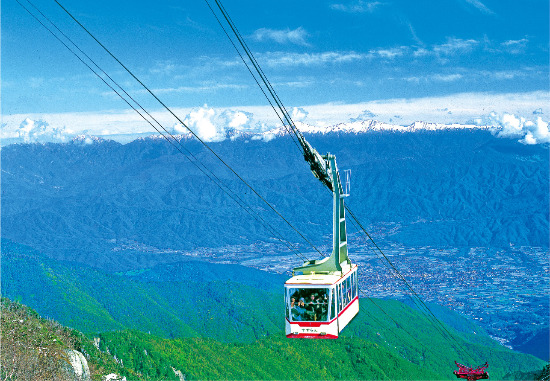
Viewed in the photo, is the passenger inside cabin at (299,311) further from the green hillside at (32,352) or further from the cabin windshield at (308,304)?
the green hillside at (32,352)

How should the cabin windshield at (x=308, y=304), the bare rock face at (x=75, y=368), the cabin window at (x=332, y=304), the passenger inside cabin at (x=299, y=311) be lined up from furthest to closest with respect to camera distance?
the bare rock face at (x=75, y=368), the passenger inside cabin at (x=299, y=311), the cabin windshield at (x=308, y=304), the cabin window at (x=332, y=304)

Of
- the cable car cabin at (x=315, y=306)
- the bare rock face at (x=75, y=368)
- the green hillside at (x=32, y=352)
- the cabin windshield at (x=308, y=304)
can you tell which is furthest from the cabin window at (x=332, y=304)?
the bare rock face at (x=75, y=368)

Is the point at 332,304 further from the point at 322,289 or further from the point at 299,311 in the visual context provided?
the point at 299,311

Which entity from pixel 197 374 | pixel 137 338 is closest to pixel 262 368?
pixel 197 374

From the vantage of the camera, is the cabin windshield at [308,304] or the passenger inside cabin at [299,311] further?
the passenger inside cabin at [299,311]

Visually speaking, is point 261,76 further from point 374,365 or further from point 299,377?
point 374,365

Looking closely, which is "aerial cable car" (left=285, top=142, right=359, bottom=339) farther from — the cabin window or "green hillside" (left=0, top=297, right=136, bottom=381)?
"green hillside" (left=0, top=297, right=136, bottom=381)

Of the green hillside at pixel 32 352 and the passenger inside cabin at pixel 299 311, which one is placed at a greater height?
the passenger inside cabin at pixel 299 311

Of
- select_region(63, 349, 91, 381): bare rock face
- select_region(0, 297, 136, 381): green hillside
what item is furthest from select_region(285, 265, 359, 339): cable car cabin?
select_region(63, 349, 91, 381): bare rock face
